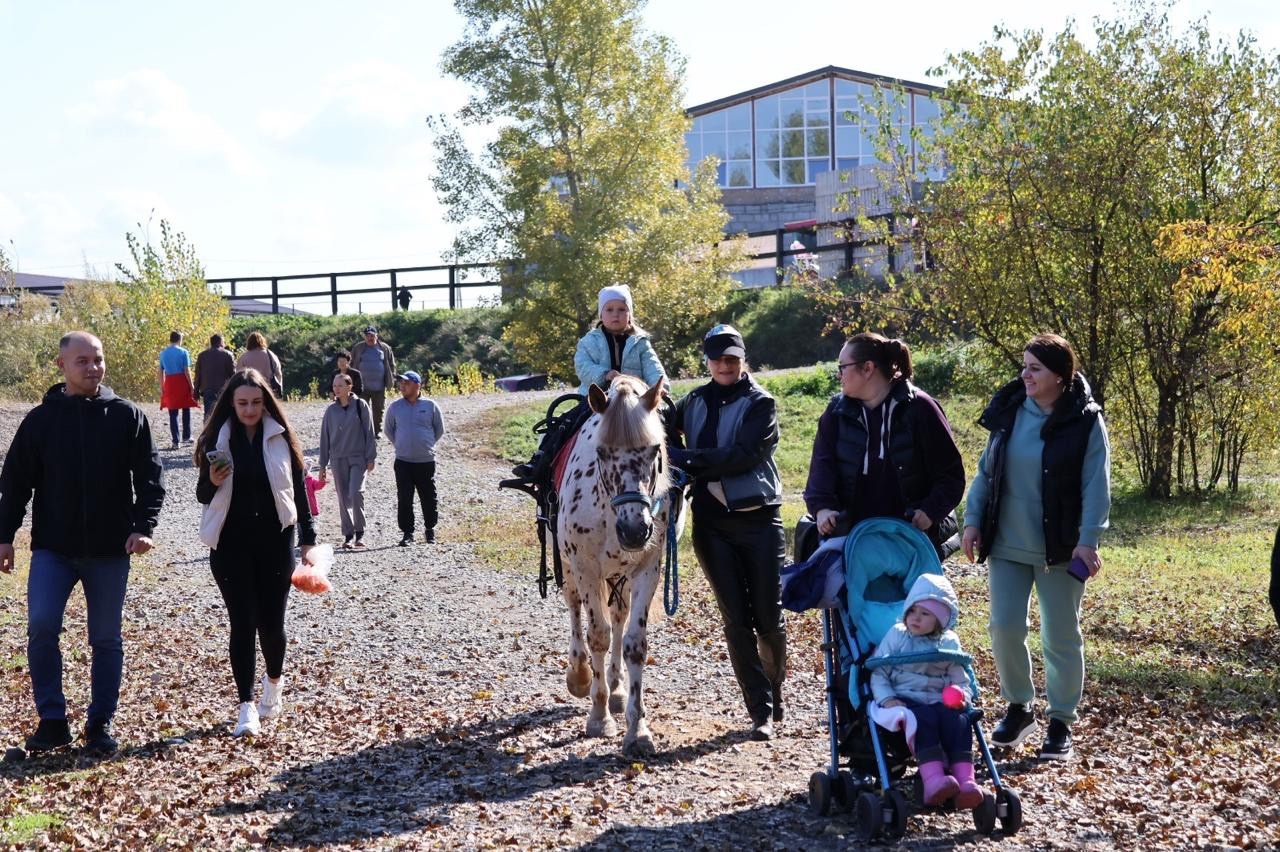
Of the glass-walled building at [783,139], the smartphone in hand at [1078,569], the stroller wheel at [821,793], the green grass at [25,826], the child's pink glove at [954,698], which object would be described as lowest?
the green grass at [25,826]

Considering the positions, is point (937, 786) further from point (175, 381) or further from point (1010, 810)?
point (175, 381)

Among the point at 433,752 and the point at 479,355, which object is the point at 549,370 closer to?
the point at 479,355

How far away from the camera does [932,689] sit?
5895 millimetres

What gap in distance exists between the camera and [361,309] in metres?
45.8

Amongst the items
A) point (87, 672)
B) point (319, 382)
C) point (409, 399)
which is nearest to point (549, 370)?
point (319, 382)

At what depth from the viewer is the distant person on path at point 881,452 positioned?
22.3 feet

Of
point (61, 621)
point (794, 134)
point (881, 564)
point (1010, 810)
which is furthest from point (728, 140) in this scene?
point (1010, 810)

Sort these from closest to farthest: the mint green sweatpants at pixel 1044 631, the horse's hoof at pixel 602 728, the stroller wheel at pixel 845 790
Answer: the stroller wheel at pixel 845 790, the mint green sweatpants at pixel 1044 631, the horse's hoof at pixel 602 728

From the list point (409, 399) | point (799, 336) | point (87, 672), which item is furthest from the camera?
point (799, 336)

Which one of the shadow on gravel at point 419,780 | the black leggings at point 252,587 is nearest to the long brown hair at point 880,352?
the shadow on gravel at point 419,780

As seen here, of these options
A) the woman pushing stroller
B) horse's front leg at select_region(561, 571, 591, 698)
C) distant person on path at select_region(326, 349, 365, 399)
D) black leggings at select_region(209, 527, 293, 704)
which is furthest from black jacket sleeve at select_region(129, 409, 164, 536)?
distant person on path at select_region(326, 349, 365, 399)

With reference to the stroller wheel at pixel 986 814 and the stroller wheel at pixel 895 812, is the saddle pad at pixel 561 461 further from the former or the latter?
Answer: the stroller wheel at pixel 986 814

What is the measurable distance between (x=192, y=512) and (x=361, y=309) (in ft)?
82.5

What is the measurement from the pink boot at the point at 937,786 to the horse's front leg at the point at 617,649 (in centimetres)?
277
